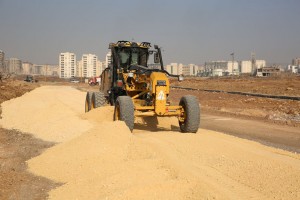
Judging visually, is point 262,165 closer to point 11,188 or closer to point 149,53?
point 11,188

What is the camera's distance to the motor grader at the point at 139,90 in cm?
993

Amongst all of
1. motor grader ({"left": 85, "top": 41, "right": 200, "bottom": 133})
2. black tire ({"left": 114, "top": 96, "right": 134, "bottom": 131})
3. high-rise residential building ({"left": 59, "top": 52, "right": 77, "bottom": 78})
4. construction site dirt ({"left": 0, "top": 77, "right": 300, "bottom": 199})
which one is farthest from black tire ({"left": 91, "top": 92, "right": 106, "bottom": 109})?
high-rise residential building ({"left": 59, "top": 52, "right": 77, "bottom": 78})

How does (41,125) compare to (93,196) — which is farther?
(41,125)

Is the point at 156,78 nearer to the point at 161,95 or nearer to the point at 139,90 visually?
the point at 161,95

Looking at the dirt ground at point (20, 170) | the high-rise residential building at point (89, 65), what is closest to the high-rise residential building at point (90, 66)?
the high-rise residential building at point (89, 65)

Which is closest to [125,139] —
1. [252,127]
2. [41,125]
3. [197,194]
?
[197,194]

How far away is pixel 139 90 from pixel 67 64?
154 m

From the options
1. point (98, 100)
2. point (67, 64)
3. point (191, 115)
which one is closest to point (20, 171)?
point (191, 115)

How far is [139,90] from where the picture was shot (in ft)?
37.5

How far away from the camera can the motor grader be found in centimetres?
993

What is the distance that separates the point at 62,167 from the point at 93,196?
1885 millimetres

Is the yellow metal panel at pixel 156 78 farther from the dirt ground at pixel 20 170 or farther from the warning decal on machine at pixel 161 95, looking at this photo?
the dirt ground at pixel 20 170

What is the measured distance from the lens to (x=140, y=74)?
1100cm

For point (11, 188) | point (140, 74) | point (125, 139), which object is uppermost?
point (140, 74)
